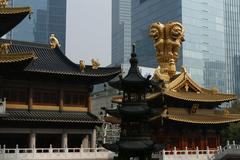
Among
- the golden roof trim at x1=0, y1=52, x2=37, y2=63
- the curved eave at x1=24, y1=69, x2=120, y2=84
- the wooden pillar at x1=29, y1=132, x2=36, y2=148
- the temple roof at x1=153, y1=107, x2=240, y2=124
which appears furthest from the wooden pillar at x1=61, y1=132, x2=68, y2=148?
the temple roof at x1=153, y1=107, x2=240, y2=124

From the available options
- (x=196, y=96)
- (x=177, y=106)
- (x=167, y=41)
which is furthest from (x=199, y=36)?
(x=177, y=106)

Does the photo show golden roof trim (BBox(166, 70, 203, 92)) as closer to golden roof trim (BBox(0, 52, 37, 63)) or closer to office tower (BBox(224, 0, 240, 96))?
golden roof trim (BBox(0, 52, 37, 63))

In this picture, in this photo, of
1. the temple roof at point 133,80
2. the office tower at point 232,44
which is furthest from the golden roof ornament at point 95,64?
the office tower at point 232,44

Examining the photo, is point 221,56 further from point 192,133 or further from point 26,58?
point 26,58

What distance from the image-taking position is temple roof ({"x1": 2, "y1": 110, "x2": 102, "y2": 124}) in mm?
36094

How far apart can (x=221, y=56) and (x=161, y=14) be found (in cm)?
2107

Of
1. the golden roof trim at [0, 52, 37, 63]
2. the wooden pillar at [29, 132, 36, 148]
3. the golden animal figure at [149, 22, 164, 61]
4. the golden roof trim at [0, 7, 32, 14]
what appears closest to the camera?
Answer: the golden roof trim at [0, 52, 37, 63]

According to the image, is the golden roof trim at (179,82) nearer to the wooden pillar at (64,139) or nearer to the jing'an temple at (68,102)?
the jing'an temple at (68,102)

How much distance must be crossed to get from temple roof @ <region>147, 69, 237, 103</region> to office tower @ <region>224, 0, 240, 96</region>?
87201 mm

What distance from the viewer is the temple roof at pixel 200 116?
42594 mm

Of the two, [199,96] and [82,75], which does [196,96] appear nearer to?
[199,96]

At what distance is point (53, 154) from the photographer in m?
34.3

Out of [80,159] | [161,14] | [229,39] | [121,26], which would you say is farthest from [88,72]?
[121,26]

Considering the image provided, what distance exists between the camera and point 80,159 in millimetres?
35562
